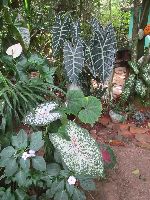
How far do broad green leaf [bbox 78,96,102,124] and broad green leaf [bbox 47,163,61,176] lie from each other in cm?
31

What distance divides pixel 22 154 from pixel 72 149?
29 centimetres

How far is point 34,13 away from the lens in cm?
427

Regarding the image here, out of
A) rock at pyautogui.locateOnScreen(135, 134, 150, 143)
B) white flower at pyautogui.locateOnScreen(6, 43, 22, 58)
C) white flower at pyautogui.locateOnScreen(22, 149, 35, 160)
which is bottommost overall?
rock at pyautogui.locateOnScreen(135, 134, 150, 143)

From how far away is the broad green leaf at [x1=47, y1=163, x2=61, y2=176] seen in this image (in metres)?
2.04

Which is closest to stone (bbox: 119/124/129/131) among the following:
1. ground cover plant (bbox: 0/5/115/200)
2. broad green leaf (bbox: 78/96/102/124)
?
ground cover plant (bbox: 0/5/115/200)

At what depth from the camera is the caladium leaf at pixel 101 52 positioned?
3.17 m

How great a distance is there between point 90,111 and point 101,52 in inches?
43.3

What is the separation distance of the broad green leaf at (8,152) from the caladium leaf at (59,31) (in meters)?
1.44

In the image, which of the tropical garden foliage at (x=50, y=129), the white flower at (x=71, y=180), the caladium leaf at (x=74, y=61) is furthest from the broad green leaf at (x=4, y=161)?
the caladium leaf at (x=74, y=61)

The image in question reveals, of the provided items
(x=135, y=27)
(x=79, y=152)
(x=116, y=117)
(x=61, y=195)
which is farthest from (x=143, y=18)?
(x=61, y=195)

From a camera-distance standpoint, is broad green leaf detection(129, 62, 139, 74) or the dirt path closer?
the dirt path

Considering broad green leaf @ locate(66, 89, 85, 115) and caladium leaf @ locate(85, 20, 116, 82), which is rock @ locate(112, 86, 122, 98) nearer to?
caladium leaf @ locate(85, 20, 116, 82)

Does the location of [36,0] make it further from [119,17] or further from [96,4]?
[119,17]

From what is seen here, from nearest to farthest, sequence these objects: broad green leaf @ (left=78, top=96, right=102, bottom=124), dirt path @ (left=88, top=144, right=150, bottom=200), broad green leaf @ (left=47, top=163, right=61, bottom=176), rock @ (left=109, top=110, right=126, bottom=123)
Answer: broad green leaf @ (left=47, top=163, right=61, bottom=176) → broad green leaf @ (left=78, top=96, right=102, bottom=124) → dirt path @ (left=88, top=144, right=150, bottom=200) → rock @ (left=109, top=110, right=126, bottom=123)
